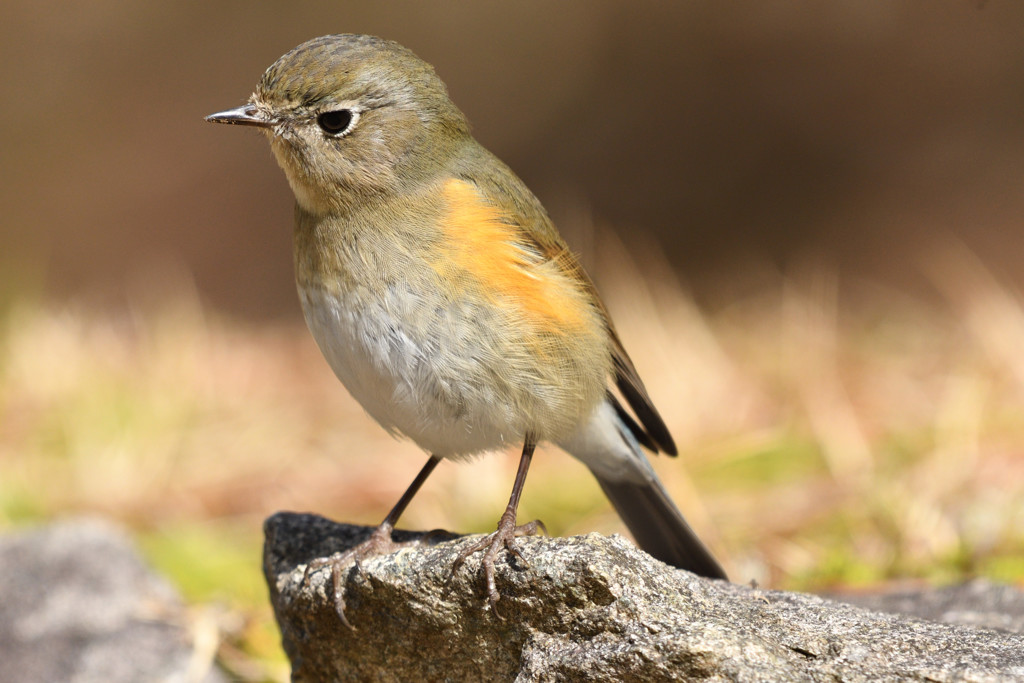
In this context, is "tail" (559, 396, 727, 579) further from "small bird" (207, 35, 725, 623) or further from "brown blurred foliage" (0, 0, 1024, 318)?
"brown blurred foliage" (0, 0, 1024, 318)

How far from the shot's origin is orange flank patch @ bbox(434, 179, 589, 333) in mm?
3365

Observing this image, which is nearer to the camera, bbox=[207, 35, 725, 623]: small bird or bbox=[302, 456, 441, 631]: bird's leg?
bbox=[302, 456, 441, 631]: bird's leg

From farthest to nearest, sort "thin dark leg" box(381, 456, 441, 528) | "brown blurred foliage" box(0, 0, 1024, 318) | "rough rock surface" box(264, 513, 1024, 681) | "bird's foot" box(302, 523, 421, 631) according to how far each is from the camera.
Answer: "brown blurred foliage" box(0, 0, 1024, 318)
"thin dark leg" box(381, 456, 441, 528)
"bird's foot" box(302, 523, 421, 631)
"rough rock surface" box(264, 513, 1024, 681)

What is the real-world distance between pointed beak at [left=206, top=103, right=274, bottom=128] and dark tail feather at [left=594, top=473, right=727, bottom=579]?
5.78 feet

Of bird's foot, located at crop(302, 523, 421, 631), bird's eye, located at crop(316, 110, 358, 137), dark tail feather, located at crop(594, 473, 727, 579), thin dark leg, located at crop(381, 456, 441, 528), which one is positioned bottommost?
bird's foot, located at crop(302, 523, 421, 631)

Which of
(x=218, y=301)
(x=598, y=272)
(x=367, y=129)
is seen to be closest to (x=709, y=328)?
(x=598, y=272)

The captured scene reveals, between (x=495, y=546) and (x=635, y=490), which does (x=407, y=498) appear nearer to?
(x=635, y=490)

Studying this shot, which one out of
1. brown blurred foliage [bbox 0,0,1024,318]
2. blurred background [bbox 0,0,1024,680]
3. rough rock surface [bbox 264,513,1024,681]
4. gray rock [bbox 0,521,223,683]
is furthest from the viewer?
brown blurred foliage [bbox 0,0,1024,318]

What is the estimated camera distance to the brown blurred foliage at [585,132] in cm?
1038

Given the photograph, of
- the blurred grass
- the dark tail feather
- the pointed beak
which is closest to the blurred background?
the blurred grass

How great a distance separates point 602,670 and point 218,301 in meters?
9.72

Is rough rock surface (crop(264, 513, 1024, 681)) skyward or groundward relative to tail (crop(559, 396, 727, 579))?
groundward

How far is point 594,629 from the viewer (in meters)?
2.64

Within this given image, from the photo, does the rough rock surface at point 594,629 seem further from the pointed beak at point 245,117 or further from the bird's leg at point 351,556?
the pointed beak at point 245,117
